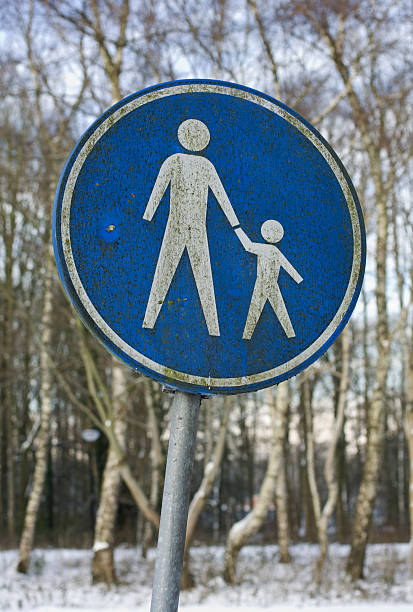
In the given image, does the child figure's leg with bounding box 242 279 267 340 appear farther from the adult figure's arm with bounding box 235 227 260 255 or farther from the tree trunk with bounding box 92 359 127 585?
the tree trunk with bounding box 92 359 127 585

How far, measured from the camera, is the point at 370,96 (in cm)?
1101

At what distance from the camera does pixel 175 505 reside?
1061mm

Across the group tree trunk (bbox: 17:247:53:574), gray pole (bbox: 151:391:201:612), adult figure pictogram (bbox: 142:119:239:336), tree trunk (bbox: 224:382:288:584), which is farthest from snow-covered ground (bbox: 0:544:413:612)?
adult figure pictogram (bbox: 142:119:239:336)

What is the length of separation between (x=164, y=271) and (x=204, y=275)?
7 cm

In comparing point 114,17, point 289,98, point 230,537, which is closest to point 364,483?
point 230,537

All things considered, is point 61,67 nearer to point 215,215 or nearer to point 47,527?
point 215,215

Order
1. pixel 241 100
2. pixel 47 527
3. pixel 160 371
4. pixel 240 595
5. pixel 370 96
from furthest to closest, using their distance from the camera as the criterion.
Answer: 1. pixel 47 527
2. pixel 370 96
3. pixel 240 595
4. pixel 241 100
5. pixel 160 371

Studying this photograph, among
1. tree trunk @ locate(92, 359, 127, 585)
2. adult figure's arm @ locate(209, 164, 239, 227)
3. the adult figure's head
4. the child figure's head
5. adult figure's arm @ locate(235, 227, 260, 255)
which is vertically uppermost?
the adult figure's head

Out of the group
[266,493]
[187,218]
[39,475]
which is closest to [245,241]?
[187,218]

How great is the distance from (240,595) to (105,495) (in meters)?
2.74

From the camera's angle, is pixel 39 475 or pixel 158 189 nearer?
pixel 158 189

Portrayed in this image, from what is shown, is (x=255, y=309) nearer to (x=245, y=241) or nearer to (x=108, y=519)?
(x=245, y=241)

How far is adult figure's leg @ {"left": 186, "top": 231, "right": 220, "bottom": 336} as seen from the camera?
1122 mm

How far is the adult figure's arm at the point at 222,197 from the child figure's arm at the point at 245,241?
16mm
